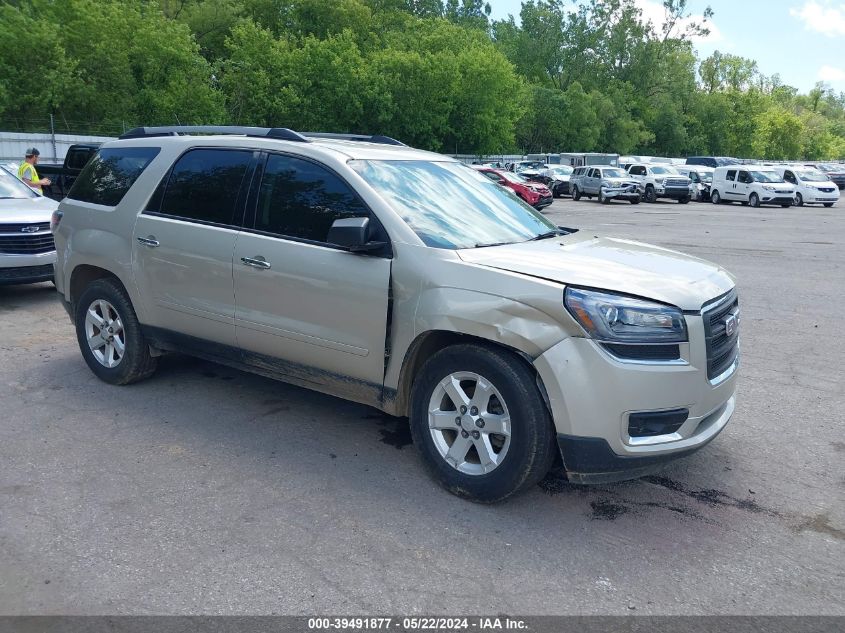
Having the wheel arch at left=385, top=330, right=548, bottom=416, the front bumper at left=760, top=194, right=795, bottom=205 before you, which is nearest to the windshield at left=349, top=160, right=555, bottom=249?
the wheel arch at left=385, top=330, right=548, bottom=416

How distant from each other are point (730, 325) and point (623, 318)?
34.4 inches

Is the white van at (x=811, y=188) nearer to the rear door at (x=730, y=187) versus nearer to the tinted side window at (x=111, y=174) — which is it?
the rear door at (x=730, y=187)

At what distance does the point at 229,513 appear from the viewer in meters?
3.89

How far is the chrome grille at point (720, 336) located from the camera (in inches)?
152

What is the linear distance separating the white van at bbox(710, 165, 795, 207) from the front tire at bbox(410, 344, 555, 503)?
32923 millimetres

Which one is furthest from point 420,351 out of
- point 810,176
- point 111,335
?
point 810,176

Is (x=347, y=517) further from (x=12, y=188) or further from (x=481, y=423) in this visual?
(x=12, y=188)

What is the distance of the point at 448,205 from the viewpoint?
4.70 m

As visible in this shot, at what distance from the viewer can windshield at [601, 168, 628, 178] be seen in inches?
1366

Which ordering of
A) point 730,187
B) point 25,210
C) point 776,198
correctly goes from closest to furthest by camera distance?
1. point 25,210
2. point 776,198
3. point 730,187

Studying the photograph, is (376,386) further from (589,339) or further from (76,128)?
(76,128)

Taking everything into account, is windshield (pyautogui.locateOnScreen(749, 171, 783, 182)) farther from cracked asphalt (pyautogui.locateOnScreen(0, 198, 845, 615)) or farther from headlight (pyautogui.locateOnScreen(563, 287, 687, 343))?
headlight (pyautogui.locateOnScreen(563, 287, 687, 343))

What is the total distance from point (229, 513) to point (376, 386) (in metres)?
1.06

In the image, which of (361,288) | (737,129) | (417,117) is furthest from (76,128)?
(737,129)
